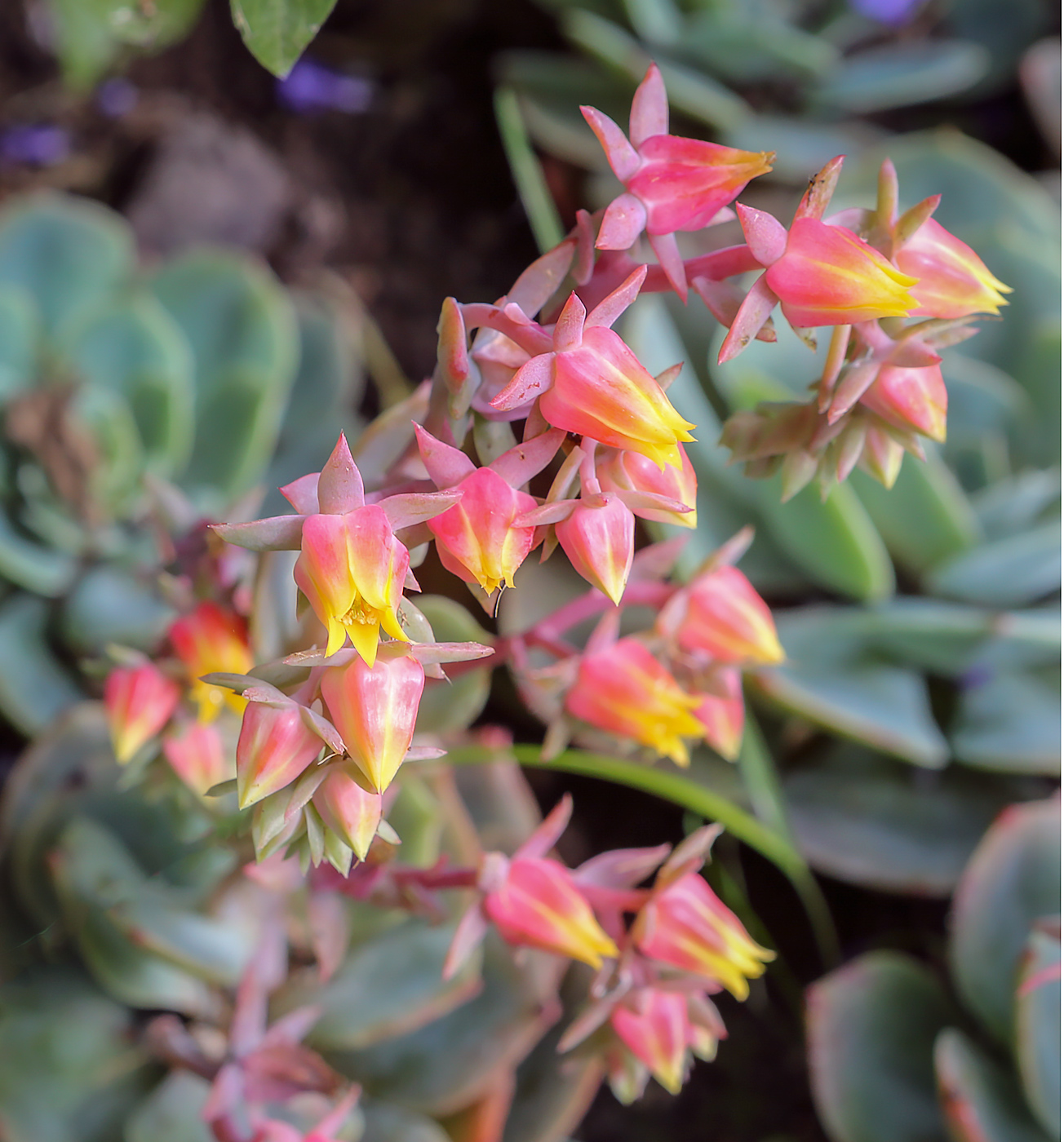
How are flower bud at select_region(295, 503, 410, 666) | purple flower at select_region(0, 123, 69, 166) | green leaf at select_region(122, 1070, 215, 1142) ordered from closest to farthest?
flower bud at select_region(295, 503, 410, 666) → green leaf at select_region(122, 1070, 215, 1142) → purple flower at select_region(0, 123, 69, 166)

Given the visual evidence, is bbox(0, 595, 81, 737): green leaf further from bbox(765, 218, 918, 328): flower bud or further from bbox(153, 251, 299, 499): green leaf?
bbox(765, 218, 918, 328): flower bud

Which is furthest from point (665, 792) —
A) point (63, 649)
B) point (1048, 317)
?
point (1048, 317)

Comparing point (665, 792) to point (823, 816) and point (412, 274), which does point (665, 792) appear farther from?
point (412, 274)

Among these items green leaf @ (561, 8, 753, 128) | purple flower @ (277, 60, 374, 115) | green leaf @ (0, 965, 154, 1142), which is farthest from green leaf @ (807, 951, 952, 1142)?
purple flower @ (277, 60, 374, 115)

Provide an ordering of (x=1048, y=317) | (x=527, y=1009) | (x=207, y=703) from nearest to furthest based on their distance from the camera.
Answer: (x=207, y=703) < (x=527, y=1009) < (x=1048, y=317)

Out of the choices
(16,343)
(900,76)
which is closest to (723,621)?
(16,343)

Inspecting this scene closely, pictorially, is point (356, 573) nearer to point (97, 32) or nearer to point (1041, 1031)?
point (1041, 1031)
